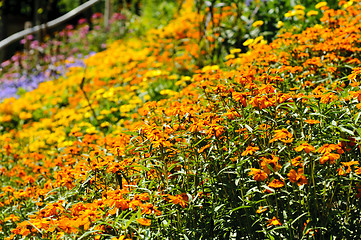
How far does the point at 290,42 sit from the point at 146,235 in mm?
2232

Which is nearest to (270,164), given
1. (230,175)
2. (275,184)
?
(275,184)

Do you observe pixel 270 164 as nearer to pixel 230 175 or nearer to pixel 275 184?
pixel 275 184

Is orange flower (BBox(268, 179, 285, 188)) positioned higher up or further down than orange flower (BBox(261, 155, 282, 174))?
further down

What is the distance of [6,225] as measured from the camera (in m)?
2.69

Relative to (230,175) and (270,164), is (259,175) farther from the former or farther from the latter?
(230,175)

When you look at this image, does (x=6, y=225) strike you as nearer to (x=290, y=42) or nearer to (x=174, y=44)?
(x=290, y=42)

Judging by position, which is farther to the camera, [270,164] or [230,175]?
[230,175]

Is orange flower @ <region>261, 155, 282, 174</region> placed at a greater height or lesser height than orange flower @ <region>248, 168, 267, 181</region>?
greater

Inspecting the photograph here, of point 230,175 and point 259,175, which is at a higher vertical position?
point 259,175

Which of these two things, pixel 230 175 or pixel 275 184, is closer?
pixel 275 184

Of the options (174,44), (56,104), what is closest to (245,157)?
(174,44)

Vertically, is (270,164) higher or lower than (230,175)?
higher

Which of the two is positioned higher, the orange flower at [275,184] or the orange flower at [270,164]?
the orange flower at [270,164]

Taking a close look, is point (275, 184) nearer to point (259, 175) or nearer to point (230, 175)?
point (259, 175)
